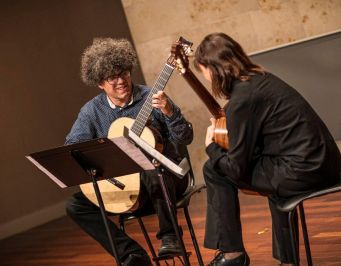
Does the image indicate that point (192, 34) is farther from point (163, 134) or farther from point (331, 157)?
point (331, 157)

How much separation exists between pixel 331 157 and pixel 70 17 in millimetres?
5870

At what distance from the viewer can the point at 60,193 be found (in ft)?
26.6

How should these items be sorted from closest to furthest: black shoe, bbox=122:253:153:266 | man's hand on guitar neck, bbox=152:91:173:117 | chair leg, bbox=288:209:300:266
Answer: chair leg, bbox=288:209:300:266 < man's hand on guitar neck, bbox=152:91:173:117 < black shoe, bbox=122:253:153:266

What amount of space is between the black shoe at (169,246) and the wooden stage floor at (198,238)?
49 centimetres

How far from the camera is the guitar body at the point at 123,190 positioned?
3.69 m

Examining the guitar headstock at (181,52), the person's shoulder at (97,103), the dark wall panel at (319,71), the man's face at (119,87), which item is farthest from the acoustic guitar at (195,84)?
the dark wall panel at (319,71)

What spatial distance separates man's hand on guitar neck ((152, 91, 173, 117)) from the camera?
3475 mm

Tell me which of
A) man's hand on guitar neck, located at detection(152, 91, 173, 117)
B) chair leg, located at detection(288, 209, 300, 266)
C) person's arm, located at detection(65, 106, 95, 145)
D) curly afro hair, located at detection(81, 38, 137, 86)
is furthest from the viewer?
person's arm, located at detection(65, 106, 95, 145)

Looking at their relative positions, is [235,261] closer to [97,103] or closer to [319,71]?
[97,103]

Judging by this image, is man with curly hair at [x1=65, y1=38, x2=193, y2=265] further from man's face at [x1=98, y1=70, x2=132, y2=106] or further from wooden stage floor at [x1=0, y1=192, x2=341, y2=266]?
wooden stage floor at [x1=0, y1=192, x2=341, y2=266]

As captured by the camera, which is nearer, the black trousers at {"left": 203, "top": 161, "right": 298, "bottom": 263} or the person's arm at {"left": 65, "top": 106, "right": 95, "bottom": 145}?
the black trousers at {"left": 203, "top": 161, "right": 298, "bottom": 263}

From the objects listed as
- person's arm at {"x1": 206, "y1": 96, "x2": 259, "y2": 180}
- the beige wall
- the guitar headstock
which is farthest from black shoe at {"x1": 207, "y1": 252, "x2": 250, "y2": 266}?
the beige wall

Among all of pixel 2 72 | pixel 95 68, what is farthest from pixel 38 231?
pixel 95 68

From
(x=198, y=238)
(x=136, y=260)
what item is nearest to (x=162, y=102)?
(x=136, y=260)
